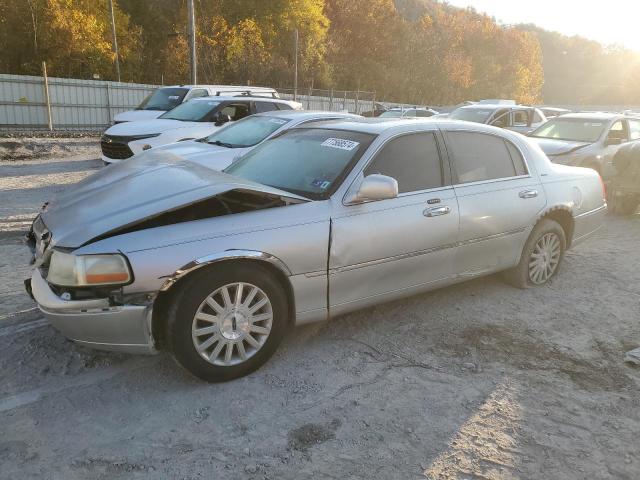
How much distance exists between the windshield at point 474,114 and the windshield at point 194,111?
664 centimetres

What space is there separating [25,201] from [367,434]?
7429 millimetres

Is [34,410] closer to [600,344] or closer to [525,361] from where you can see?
[525,361]

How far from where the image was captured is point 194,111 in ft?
35.2

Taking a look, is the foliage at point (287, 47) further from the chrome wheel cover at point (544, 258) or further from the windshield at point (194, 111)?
the chrome wheel cover at point (544, 258)

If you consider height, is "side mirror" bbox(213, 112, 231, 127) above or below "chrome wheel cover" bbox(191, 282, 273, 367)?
above

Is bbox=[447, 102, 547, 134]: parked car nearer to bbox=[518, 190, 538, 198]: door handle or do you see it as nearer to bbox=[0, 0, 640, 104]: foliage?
bbox=[518, 190, 538, 198]: door handle

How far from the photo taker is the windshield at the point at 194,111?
10.5 m

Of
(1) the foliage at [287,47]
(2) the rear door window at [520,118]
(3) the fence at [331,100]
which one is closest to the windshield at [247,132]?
(2) the rear door window at [520,118]

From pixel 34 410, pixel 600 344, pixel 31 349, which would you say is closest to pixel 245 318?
pixel 34 410

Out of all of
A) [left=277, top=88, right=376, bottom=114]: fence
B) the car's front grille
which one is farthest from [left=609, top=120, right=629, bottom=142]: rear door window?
[left=277, top=88, right=376, bottom=114]: fence

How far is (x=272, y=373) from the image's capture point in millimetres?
3518

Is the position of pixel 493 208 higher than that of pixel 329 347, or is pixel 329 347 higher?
pixel 493 208

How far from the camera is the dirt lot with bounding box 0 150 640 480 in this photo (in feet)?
8.79

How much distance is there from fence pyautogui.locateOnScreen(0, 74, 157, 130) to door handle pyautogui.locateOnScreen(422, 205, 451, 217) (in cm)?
1780
